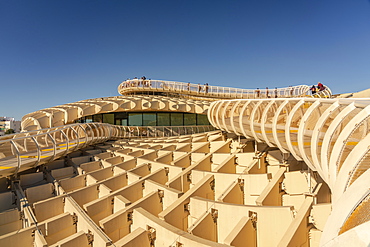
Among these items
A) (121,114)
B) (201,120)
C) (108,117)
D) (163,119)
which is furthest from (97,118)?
(201,120)

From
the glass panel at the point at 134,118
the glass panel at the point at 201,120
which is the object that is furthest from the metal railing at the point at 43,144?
the glass panel at the point at 201,120

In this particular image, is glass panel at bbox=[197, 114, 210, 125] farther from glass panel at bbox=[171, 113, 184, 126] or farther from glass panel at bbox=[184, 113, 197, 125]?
glass panel at bbox=[171, 113, 184, 126]

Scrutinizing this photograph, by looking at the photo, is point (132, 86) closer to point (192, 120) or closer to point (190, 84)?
point (190, 84)

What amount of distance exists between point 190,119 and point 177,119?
6.32 feet

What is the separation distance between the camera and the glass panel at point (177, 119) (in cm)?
2770

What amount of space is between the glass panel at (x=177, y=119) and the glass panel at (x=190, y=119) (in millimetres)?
581

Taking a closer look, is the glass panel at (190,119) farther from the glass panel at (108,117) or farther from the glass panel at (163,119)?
the glass panel at (108,117)

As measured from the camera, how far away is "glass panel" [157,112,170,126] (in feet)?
88.7

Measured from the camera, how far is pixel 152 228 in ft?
21.2

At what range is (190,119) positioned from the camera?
28.7m

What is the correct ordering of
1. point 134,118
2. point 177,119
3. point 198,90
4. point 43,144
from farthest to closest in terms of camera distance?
1. point 198,90
2. point 177,119
3. point 134,118
4. point 43,144

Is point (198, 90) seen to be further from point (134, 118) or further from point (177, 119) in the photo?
point (134, 118)

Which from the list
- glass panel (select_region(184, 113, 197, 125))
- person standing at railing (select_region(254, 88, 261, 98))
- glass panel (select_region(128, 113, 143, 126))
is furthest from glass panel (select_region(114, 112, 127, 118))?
person standing at railing (select_region(254, 88, 261, 98))

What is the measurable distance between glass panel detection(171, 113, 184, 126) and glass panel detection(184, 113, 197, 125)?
0.58m
